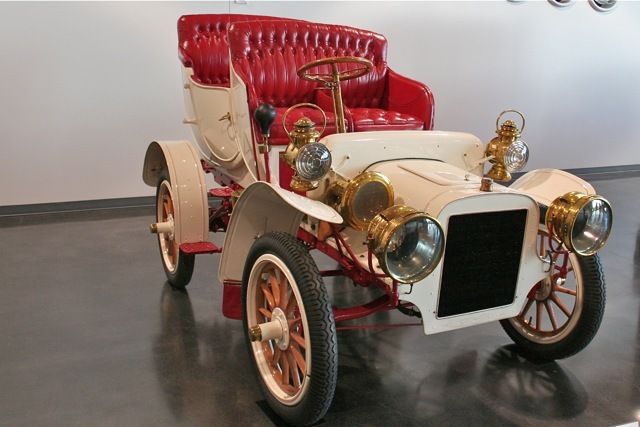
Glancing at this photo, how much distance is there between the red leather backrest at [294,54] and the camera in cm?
359

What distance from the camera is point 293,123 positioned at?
312 cm

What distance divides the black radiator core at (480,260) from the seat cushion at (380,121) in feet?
3.79

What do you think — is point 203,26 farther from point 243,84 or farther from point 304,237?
point 304,237

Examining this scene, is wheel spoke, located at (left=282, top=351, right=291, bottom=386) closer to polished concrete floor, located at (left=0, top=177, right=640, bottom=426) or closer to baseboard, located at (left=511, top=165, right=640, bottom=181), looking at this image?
polished concrete floor, located at (left=0, top=177, right=640, bottom=426)

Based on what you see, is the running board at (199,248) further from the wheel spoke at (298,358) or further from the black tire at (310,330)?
the wheel spoke at (298,358)

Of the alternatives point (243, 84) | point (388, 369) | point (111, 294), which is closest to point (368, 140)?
point (243, 84)

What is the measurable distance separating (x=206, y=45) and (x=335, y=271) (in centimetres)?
205

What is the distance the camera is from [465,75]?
21.2ft

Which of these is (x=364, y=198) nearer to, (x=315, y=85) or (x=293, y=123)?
(x=293, y=123)

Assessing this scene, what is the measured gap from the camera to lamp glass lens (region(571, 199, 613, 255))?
2.20m

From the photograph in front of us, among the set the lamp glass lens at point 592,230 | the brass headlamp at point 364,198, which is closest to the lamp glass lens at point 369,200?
the brass headlamp at point 364,198

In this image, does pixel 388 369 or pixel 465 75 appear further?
pixel 465 75

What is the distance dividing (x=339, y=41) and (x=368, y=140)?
1505mm

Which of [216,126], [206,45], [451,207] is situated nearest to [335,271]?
[451,207]
